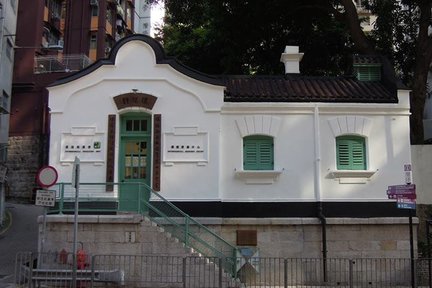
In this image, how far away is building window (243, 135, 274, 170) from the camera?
1667cm

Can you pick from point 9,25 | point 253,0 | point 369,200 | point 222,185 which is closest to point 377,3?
point 253,0

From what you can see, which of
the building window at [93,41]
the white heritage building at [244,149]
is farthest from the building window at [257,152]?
the building window at [93,41]

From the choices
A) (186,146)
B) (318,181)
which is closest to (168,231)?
(186,146)

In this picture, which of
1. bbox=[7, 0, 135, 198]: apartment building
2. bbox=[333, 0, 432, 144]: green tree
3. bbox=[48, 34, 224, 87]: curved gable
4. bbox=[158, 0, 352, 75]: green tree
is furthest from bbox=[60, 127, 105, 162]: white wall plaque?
bbox=[7, 0, 135, 198]: apartment building

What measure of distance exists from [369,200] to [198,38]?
15.4 meters

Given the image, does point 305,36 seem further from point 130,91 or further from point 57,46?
point 57,46

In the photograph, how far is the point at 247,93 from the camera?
55.6 feet

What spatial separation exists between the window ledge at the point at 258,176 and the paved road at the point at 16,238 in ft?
24.3

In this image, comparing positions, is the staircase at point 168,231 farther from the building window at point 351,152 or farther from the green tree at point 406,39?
the green tree at point 406,39

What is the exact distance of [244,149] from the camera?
55.0ft

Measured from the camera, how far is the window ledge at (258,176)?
16328mm

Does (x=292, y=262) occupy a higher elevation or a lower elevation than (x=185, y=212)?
lower

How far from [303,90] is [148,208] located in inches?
256

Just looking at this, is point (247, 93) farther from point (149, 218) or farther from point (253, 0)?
point (253, 0)
